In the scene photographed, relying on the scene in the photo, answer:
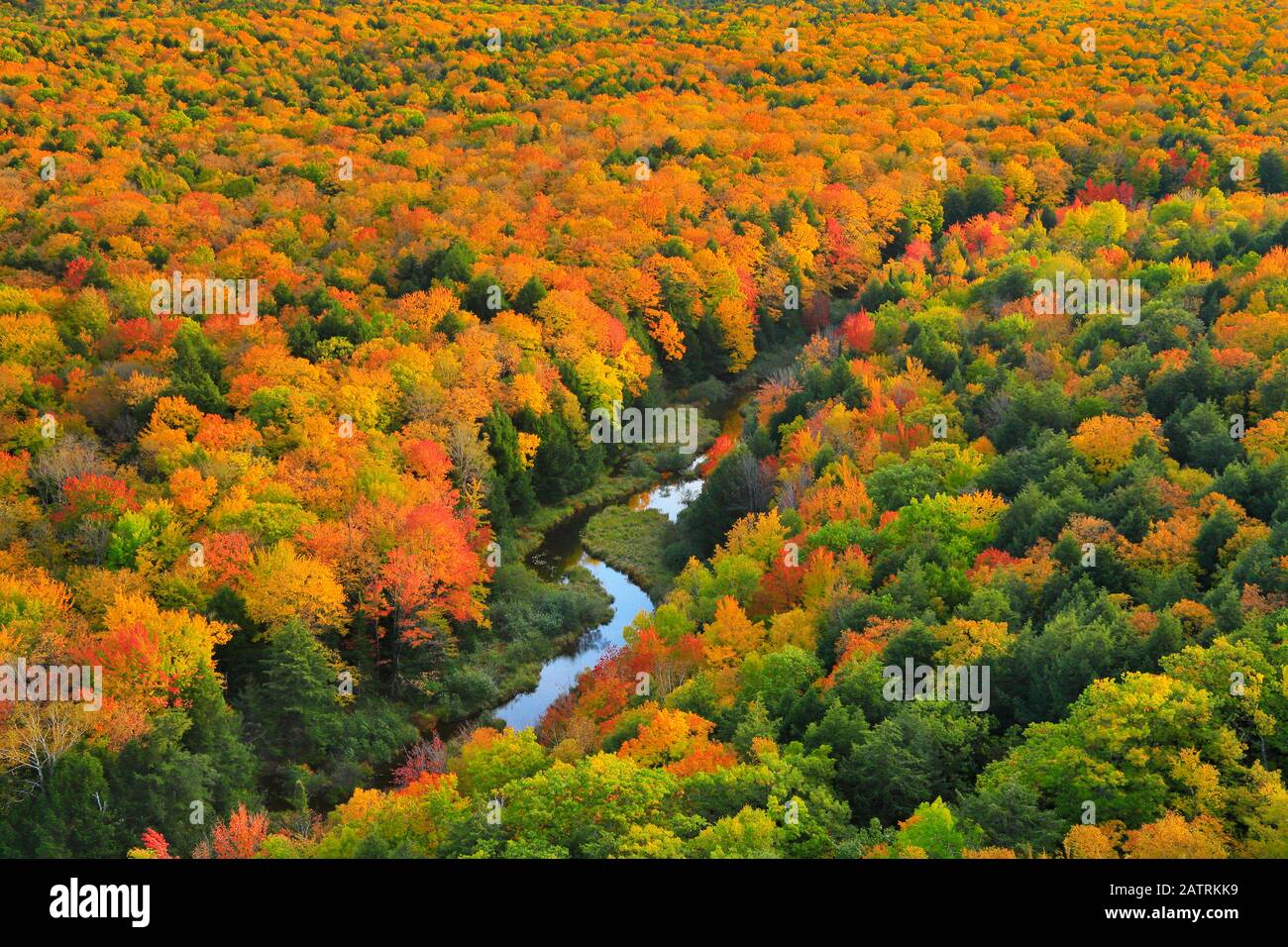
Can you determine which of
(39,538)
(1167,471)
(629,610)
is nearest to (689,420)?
(629,610)

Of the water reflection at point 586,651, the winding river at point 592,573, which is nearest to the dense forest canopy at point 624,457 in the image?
the water reflection at point 586,651

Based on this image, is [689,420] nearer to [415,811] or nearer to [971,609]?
[971,609]

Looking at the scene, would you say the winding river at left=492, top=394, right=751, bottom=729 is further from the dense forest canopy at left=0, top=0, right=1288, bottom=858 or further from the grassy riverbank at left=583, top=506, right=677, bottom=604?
the dense forest canopy at left=0, top=0, right=1288, bottom=858

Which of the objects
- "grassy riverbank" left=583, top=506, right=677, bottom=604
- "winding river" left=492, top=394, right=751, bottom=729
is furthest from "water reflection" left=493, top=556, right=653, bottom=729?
"grassy riverbank" left=583, top=506, right=677, bottom=604

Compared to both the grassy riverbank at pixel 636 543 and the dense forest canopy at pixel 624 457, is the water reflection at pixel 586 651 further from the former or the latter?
the dense forest canopy at pixel 624 457

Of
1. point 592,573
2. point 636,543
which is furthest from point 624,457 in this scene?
point 592,573

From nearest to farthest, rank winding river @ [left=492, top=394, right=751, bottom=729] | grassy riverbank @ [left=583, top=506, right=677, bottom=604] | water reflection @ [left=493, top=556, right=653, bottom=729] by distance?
water reflection @ [left=493, top=556, right=653, bottom=729], winding river @ [left=492, top=394, right=751, bottom=729], grassy riverbank @ [left=583, top=506, right=677, bottom=604]
